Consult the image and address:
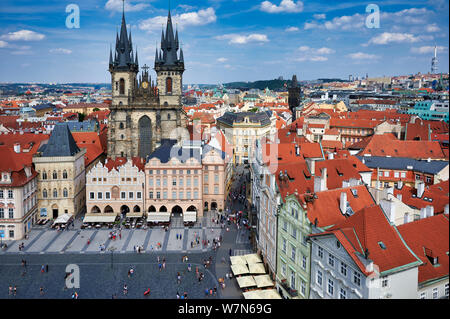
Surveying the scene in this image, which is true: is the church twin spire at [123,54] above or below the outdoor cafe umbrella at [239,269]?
above

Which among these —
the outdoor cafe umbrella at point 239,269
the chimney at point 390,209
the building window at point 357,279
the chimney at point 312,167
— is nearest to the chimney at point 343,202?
the chimney at point 390,209

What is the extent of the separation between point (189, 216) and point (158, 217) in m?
3.28

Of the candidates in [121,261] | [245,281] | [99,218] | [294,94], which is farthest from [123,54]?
[294,94]

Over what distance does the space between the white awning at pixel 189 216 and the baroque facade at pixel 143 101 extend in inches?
843

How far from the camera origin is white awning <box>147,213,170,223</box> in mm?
42781

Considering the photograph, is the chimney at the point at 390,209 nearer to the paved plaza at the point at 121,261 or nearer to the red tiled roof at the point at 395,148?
the paved plaza at the point at 121,261

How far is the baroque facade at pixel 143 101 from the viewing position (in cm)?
6378

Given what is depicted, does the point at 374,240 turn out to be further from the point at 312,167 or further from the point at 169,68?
the point at 169,68

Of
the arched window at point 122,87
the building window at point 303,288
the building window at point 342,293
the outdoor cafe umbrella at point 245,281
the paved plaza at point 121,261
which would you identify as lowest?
the paved plaza at point 121,261

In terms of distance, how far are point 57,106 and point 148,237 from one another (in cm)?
14696

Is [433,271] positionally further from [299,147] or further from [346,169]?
[299,147]

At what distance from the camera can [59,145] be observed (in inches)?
1794

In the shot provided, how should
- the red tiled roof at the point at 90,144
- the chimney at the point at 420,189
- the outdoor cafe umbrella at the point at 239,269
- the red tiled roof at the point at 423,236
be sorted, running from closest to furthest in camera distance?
the red tiled roof at the point at 423,236 < the chimney at the point at 420,189 < the outdoor cafe umbrella at the point at 239,269 < the red tiled roof at the point at 90,144

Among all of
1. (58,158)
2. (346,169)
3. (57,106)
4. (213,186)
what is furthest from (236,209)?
(57,106)
